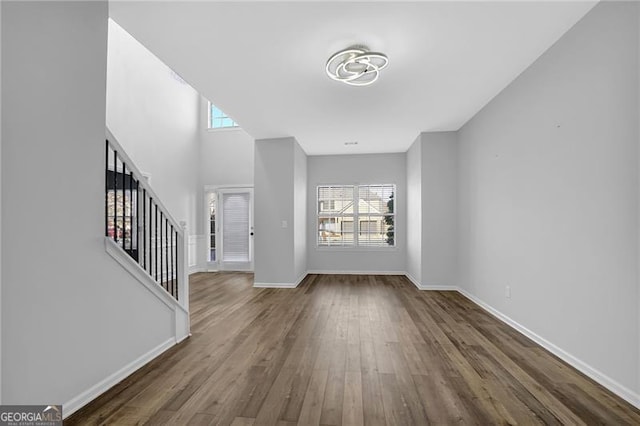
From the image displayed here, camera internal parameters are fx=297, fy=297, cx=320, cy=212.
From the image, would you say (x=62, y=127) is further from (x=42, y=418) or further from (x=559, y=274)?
(x=559, y=274)

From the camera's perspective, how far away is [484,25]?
2271 millimetres

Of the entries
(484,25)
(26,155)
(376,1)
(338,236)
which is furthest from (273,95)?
(338,236)

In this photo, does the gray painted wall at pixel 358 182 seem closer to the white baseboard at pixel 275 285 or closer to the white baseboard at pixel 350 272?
the white baseboard at pixel 350 272

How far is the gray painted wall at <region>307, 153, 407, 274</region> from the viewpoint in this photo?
6.48 meters

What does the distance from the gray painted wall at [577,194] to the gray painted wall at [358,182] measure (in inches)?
115

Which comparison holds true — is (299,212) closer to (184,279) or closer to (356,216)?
(356,216)

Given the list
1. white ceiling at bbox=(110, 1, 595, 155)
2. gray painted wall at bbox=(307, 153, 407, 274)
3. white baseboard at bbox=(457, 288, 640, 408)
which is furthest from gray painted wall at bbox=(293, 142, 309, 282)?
white baseboard at bbox=(457, 288, 640, 408)

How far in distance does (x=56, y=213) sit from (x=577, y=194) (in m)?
3.49

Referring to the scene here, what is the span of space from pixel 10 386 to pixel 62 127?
134 cm

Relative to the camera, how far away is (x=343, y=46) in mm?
2555

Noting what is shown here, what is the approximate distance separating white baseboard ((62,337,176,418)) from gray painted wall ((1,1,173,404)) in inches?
1.2

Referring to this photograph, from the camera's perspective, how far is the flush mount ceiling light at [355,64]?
257 cm

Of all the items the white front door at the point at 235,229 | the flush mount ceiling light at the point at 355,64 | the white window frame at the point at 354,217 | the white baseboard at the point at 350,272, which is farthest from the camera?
→ the white front door at the point at 235,229

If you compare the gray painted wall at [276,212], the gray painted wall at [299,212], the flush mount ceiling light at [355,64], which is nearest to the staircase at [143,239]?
the flush mount ceiling light at [355,64]
